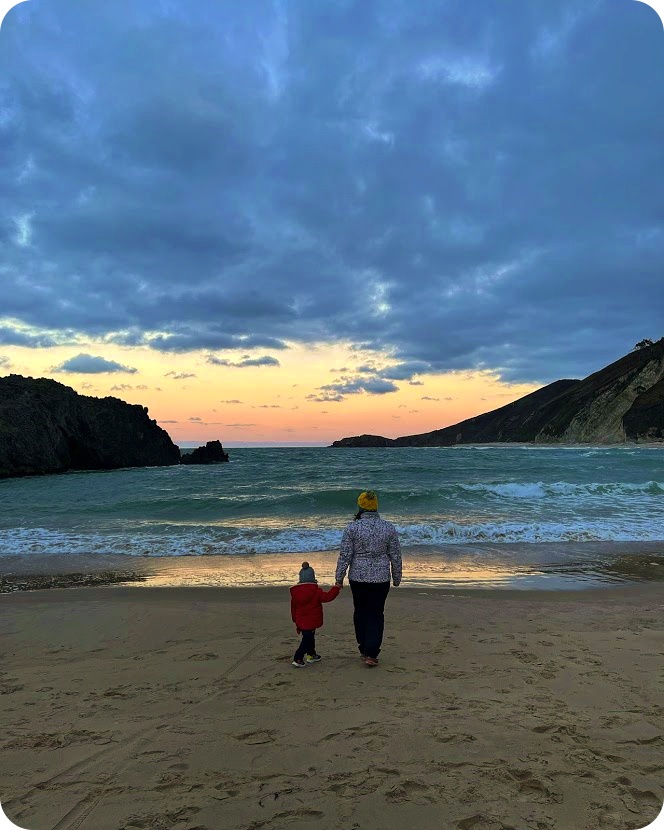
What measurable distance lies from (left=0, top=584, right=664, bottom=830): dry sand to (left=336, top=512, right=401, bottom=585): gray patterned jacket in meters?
0.97

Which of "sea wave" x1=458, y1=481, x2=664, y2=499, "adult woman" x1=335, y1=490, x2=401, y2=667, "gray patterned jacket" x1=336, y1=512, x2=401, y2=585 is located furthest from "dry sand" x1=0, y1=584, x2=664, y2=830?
"sea wave" x1=458, y1=481, x2=664, y2=499

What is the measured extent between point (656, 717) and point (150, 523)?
55.4ft

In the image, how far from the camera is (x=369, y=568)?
5.45 meters

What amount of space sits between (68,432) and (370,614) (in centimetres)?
5966

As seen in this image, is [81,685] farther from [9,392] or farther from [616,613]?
[9,392]

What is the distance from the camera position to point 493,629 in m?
6.70

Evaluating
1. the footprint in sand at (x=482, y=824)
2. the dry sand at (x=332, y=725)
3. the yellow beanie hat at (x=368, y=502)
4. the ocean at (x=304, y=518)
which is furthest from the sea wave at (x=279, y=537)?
the footprint in sand at (x=482, y=824)

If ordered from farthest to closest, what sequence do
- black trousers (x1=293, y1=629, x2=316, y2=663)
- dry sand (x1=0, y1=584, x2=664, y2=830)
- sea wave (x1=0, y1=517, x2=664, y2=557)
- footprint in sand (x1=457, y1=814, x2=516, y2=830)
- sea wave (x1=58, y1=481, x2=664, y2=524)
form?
sea wave (x1=58, y1=481, x2=664, y2=524), sea wave (x1=0, y1=517, x2=664, y2=557), black trousers (x1=293, y1=629, x2=316, y2=663), dry sand (x1=0, y1=584, x2=664, y2=830), footprint in sand (x1=457, y1=814, x2=516, y2=830)

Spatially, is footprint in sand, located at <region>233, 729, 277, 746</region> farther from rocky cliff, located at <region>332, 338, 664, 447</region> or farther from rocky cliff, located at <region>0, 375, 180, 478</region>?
rocky cliff, located at <region>332, 338, 664, 447</region>

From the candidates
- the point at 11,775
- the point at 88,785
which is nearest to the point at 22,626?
the point at 11,775

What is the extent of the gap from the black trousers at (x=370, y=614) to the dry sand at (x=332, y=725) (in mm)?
220

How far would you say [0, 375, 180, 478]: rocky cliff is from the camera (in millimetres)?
48281

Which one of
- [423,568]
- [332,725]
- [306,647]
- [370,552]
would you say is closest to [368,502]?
[370,552]

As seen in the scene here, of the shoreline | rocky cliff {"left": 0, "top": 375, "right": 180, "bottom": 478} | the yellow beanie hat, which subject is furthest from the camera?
rocky cliff {"left": 0, "top": 375, "right": 180, "bottom": 478}
